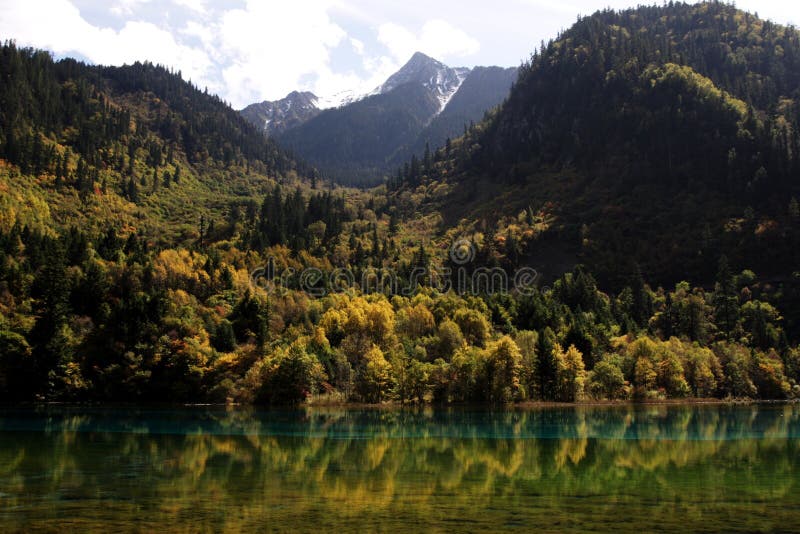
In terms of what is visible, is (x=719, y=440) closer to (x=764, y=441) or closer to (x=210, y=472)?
(x=764, y=441)

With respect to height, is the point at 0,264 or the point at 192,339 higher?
the point at 0,264

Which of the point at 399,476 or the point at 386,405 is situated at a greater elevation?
the point at 399,476

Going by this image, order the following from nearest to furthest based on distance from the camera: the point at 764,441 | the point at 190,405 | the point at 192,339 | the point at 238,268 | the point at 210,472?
the point at 210,472, the point at 764,441, the point at 190,405, the point at 192,339, the point at 238,268

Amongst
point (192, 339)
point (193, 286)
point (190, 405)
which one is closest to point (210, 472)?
point (190, 405)

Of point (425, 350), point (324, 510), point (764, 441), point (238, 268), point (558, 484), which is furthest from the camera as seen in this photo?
point (238, 268)

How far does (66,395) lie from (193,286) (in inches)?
1734

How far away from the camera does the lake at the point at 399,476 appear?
96.6ft

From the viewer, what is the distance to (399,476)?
41.7 meters

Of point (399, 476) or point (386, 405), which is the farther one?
point (386, 405)

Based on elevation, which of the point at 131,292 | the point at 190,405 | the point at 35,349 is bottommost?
the point at 190,405

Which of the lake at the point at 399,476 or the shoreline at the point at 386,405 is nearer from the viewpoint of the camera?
the lake at the point at 399,476

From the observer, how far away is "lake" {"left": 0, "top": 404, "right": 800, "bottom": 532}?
29453 mm

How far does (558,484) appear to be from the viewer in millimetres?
38562

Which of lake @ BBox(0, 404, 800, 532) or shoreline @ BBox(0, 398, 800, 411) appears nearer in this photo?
lake @ BBox(0, 404, 800, 532)
